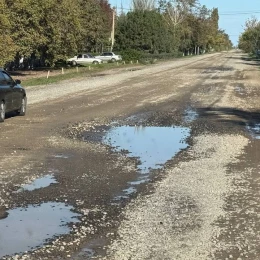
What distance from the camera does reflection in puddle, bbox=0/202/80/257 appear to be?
5.96 metres

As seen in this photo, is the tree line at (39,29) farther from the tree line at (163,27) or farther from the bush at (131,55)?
the tree line at (163,27)

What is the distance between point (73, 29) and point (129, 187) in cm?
4235

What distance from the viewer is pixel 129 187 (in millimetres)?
8758

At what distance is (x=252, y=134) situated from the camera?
1449cm

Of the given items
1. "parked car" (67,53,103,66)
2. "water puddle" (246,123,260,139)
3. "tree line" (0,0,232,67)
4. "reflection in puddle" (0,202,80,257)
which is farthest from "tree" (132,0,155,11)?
"reflection in puddle" (0,202,80,257)

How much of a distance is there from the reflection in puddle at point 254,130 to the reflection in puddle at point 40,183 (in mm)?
6476

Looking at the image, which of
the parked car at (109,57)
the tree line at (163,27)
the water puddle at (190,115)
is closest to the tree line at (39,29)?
the water puddle at (190,115)

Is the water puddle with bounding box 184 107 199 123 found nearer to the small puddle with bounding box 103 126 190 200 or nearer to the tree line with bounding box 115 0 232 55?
the small puddle with bounding box 103 126 190 200

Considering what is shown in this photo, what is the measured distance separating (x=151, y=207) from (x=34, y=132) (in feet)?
24.4

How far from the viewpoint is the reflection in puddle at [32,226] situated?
5957mm

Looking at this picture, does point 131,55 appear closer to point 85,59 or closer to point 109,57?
point 109,57

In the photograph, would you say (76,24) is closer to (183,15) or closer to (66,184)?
(66,184)

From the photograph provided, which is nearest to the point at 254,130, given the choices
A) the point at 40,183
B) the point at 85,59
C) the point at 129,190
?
the point at 129,190

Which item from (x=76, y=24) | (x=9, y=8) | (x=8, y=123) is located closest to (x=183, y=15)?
(x=76, y=24)
